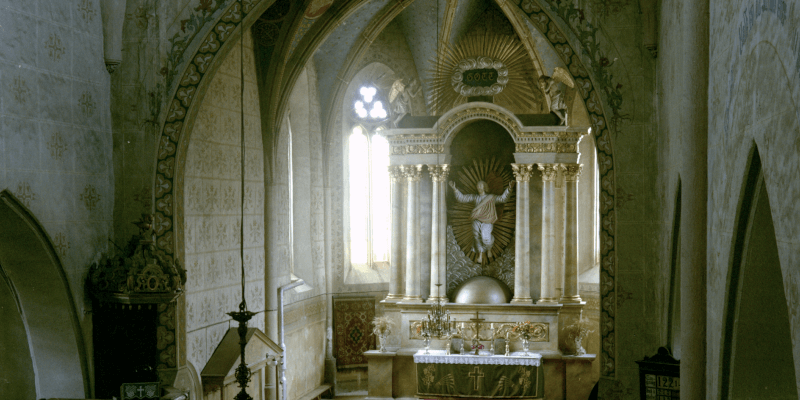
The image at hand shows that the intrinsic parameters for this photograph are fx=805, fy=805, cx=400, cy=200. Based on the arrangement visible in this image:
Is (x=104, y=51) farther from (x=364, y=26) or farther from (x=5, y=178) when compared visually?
(x=364, y=26)

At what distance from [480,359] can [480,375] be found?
0.78 feet

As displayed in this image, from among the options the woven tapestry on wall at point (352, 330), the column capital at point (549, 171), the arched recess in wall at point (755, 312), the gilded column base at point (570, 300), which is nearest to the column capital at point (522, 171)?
the column capital at point (549, 171)

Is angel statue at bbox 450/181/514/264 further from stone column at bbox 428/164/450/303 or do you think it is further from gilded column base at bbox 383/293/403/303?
gilded column base at bbox 383/293/403/303

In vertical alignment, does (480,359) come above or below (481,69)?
below

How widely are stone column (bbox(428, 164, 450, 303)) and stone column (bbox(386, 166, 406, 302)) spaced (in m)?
0.54

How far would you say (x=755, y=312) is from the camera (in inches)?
152

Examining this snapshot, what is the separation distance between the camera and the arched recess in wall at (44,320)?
704 centimetres

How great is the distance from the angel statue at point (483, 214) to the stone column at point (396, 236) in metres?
0.91

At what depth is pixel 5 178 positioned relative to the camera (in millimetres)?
6527

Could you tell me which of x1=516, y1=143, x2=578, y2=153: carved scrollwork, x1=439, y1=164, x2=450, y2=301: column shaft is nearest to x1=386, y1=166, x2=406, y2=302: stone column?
x1=439, y1=164, x2=450, y2=301: column shaft

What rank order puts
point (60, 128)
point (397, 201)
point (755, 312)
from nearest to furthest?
point (755, 312) → point (60, 128) → point (397, 201)

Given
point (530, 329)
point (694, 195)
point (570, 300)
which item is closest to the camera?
point (694, 195)

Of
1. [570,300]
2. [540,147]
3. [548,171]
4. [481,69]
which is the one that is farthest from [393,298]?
[481,69]

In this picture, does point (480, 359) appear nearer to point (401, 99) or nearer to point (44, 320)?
point (401, 99)
